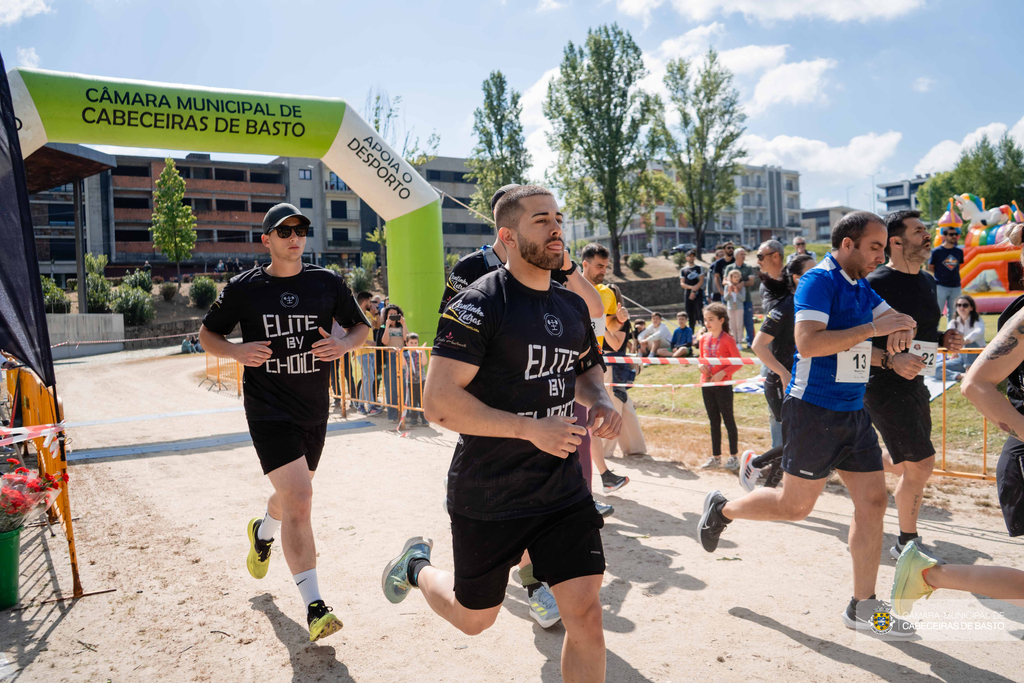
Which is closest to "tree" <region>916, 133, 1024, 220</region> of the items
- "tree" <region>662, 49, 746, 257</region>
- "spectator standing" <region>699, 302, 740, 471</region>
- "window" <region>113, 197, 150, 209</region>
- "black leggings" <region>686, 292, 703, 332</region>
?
"tree" <region>662, 49, 746, 257</region>

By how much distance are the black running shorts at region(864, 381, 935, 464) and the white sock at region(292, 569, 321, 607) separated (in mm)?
3321

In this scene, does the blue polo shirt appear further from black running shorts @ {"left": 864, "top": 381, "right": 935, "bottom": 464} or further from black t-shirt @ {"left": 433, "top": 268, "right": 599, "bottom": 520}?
black t-shirt @ {"left": 433, "top": 268, "right": 599, "bottom": 520}

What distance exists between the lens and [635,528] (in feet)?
17.5

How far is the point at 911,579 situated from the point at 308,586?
2.90 meters

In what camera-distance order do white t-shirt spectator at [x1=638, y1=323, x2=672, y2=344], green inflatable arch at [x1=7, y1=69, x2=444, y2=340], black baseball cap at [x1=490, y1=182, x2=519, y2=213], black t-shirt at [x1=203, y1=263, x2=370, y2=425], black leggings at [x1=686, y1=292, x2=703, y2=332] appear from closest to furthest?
1. black baseball cap at [x1=490, y1=182, x2=519, y2=213]
2. black t-shirt at [x1=203, y1=263, x2=370, y2=425]
3. green inflatable arch at [x1=7, y1=69, x2=444, y2=340]
4. white t-shirt spectator at [x1=638, y1=323, x2=672, y2=344]
5. black leggings at [x1=686, y1=292, x2=703, y2=332]

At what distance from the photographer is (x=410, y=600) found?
13.4ft

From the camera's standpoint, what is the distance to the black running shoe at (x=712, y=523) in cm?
414

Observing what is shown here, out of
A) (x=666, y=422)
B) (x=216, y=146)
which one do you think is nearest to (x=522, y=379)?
(x=666, y=422)

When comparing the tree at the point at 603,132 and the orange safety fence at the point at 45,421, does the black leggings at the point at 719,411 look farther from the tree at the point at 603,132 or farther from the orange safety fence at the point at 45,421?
the tree at the point at 603,132

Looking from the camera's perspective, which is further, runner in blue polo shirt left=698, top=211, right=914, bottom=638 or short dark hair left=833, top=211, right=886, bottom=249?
short dark hair left=833, top=211, right=886, bottom=249

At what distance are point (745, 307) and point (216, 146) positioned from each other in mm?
10427

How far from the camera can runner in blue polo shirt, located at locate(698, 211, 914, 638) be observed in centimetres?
340

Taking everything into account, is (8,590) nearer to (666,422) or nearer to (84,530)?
(84,530)

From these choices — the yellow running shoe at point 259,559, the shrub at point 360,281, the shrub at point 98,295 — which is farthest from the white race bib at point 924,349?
the shrub at point 360,281
